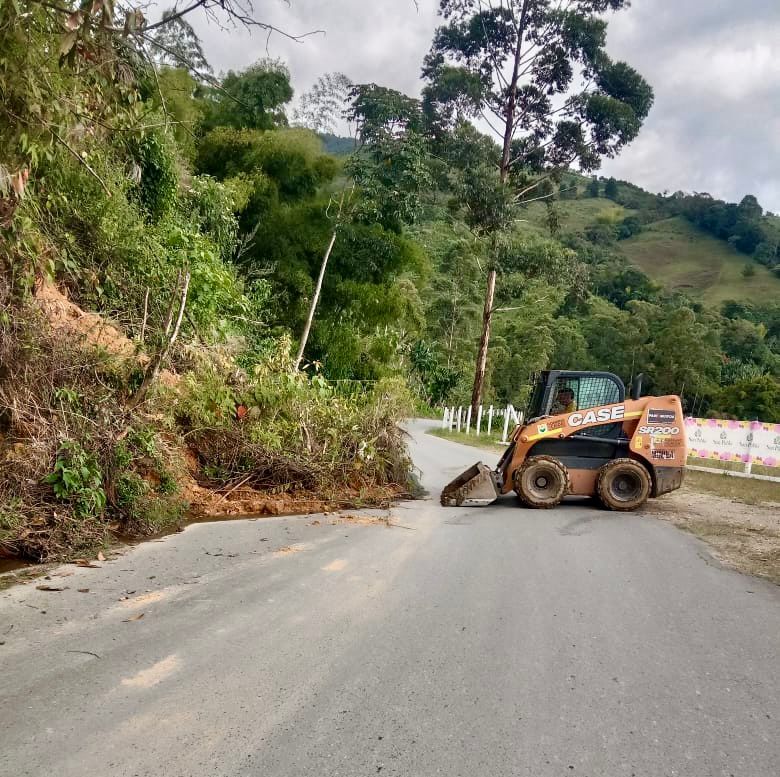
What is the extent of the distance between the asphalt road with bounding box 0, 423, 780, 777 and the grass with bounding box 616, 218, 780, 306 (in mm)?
100781

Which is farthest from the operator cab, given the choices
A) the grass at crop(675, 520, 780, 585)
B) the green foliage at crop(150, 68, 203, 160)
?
the green foliage at crop(150, 68, 203, 160)

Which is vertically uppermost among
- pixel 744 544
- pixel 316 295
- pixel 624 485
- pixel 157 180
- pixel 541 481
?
pixel 157 180

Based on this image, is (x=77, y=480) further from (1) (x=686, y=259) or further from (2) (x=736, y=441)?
(1) (x=686, y=259)

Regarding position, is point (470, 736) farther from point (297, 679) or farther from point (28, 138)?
point (28, 138)

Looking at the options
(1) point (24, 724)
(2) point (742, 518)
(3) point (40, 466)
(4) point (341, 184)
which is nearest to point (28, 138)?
(3) point (40, 466)

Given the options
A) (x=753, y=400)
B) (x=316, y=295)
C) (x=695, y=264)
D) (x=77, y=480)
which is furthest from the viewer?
(x=695, y=264)

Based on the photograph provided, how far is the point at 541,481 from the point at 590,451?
1.03 m

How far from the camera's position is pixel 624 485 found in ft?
38.0

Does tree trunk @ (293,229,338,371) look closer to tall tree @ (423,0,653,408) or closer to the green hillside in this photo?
tall tree @ (423,0,653,408)

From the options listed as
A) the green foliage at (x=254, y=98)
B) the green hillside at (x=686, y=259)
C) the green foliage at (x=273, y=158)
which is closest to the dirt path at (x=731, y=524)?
the green foliage at (x=273, y=158)

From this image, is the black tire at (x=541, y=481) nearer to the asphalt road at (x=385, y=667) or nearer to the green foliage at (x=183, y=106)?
the asphalt road at (x=385, y=667)

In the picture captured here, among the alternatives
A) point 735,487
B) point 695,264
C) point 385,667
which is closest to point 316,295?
point 735,487

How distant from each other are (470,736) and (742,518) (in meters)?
9.34

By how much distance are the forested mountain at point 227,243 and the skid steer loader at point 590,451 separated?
201 centimetres
